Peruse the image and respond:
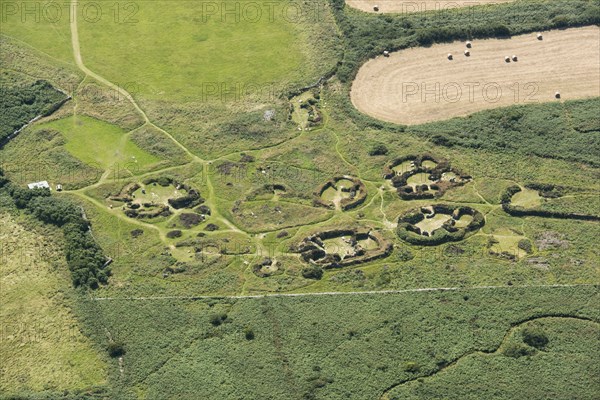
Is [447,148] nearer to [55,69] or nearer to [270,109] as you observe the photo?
[270,109]

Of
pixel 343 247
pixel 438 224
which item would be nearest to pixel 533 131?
pixel 438 224

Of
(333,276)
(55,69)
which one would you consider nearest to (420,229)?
(333,276)

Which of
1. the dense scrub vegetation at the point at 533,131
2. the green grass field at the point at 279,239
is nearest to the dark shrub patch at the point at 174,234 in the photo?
the green grass field at the point at 279,239

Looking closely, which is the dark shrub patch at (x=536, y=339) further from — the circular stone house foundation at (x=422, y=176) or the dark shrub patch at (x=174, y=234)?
the dark shrub patch at (x=174, y=234)

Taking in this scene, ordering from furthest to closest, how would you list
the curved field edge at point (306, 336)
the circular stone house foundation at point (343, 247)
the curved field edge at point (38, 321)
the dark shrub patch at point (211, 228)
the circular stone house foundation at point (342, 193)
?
the circular stone house foundation at point (342, 193) < the dark shrub patch at point (211, 228) < the circular stone house foundation at point (343, 247) < the curved field edge at point (38, 321) < the curved field edge at point (306, 336)

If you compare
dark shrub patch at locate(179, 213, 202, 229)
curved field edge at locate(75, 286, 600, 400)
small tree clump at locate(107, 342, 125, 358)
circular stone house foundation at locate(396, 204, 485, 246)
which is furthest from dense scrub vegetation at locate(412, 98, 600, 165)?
small tree clump at locate(107, 342, 125, 358)

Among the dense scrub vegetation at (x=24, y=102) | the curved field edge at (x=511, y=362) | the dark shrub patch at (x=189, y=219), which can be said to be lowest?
the curved field edge at (x=511, y=362)

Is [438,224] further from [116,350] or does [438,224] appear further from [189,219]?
[116,350]
